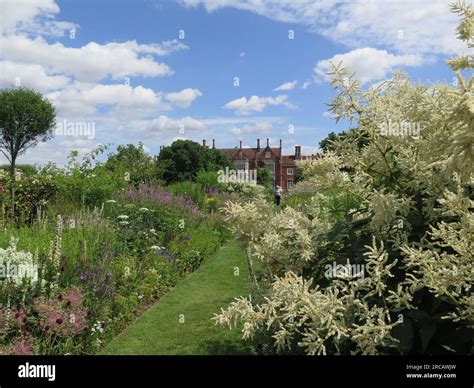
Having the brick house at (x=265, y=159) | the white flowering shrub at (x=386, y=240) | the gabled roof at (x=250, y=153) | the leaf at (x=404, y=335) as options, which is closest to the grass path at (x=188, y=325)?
the white flowering shrub at (x=386, y=240)

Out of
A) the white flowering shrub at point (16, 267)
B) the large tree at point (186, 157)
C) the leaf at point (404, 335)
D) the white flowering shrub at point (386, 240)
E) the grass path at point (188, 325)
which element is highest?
the large tree at point (186, 157)

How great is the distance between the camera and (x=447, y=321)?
2549mm

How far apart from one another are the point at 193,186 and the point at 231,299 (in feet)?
36.6

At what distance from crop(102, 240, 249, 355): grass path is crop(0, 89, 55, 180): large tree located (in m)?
34.3

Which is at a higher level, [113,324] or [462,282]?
[462,282]

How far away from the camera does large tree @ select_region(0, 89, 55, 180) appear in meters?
38.7

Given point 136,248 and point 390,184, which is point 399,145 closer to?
point 390,184

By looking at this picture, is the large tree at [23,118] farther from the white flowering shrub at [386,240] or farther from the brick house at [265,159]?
the white flowering shrub at [386,240]

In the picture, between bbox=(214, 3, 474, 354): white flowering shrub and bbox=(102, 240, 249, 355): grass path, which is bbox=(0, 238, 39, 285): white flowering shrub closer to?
bbox=(102, 240, 249, 355): grass path

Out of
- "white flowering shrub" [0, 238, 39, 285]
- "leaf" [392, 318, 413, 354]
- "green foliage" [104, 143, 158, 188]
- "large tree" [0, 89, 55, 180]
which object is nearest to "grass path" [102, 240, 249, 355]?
"white flowering shrub" [0, 238, 39, 285]

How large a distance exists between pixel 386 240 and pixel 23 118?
42.3 metres

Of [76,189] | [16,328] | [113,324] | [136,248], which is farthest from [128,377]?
[76,189]

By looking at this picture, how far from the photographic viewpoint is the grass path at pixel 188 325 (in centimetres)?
489

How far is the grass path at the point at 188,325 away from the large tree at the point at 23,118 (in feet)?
112
